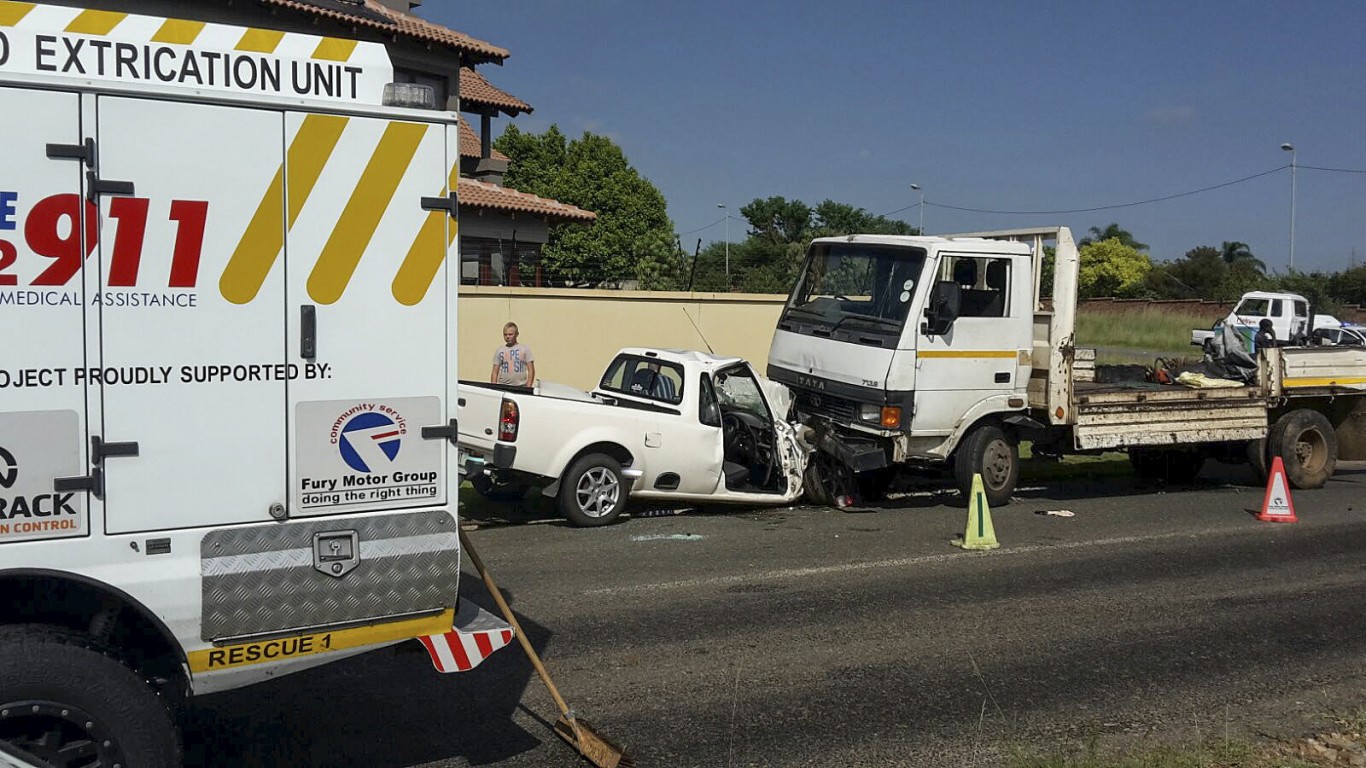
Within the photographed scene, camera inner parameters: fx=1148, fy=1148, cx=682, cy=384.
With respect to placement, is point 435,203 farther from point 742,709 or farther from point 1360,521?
point 1360,521

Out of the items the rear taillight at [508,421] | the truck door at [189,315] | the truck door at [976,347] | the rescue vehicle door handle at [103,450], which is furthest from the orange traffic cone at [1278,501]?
the rescue vehicle door handle at [103,450]

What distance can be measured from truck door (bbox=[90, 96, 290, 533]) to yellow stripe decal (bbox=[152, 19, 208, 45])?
31 cm

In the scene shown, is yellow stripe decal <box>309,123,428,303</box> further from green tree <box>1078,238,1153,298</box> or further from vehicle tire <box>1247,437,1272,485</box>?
green tree <box>1078,238,1153,298</box>

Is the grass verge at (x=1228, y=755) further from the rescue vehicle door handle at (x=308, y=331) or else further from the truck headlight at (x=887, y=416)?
the truck headlight at (x=887, y=416)

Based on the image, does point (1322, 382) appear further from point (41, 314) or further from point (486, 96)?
point (486, 96)

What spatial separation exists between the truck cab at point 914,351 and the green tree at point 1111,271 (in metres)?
62.9

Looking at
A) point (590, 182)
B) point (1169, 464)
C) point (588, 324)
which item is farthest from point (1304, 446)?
point (590, 182)

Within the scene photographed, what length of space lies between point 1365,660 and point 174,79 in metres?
7.47

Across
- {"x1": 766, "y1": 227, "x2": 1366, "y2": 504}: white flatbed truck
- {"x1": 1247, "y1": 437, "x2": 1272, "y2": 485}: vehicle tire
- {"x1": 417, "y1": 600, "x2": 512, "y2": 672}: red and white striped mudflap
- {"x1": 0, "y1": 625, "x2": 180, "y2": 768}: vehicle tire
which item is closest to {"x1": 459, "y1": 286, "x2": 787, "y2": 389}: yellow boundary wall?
{"x1": 766, "y1": 227, "x2": 1366, "y2": 504}: white flatbed truck

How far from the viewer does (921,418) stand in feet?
39.3

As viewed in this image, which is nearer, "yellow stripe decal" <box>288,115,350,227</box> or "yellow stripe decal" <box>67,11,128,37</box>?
"yellow stripe decal" <box>67,11,128,37</box>

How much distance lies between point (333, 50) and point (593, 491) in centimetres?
704

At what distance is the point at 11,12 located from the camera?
3781 millimetres

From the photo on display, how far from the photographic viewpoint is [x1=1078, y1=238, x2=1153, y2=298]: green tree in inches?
2857
